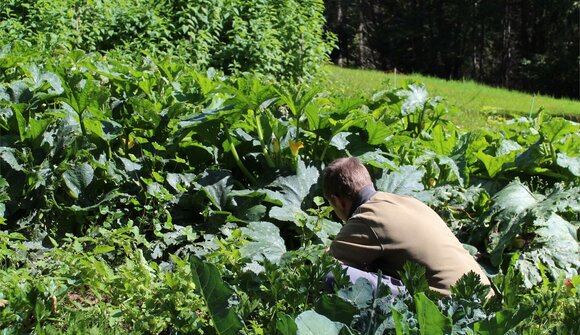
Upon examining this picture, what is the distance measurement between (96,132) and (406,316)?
2910 millimetres

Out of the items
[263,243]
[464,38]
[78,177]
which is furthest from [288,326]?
[464,38]

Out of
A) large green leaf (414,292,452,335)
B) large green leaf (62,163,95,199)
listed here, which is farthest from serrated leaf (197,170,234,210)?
large green leaf (414,292,452,335)

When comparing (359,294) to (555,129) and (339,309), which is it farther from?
(555,129)

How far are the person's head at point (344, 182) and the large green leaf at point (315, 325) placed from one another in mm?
1634

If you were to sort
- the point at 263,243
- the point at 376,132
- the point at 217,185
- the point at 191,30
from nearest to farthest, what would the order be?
the point at 263,243 → the point at 217,185 → the point at 376,132 → the point at 191,30

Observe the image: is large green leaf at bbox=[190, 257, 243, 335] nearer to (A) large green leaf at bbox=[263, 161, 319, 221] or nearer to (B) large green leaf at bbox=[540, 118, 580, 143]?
(A) large green leaf at bbox=[263, 161, 319, 221]

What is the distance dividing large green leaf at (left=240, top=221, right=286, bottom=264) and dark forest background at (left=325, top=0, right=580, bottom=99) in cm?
2936

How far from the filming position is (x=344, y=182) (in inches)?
147

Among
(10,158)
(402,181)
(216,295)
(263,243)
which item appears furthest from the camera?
(402,181)

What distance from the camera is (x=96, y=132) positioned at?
A: 459 cm

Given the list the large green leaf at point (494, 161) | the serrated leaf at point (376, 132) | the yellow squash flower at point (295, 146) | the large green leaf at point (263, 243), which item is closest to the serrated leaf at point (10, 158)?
the large green leaf at point (263, 243)

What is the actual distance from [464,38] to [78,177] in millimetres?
36369

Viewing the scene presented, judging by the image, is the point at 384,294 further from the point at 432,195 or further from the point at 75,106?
the point at 75,106

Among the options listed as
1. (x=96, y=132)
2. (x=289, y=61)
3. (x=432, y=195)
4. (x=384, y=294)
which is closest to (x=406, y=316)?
(x=384, y=294)
